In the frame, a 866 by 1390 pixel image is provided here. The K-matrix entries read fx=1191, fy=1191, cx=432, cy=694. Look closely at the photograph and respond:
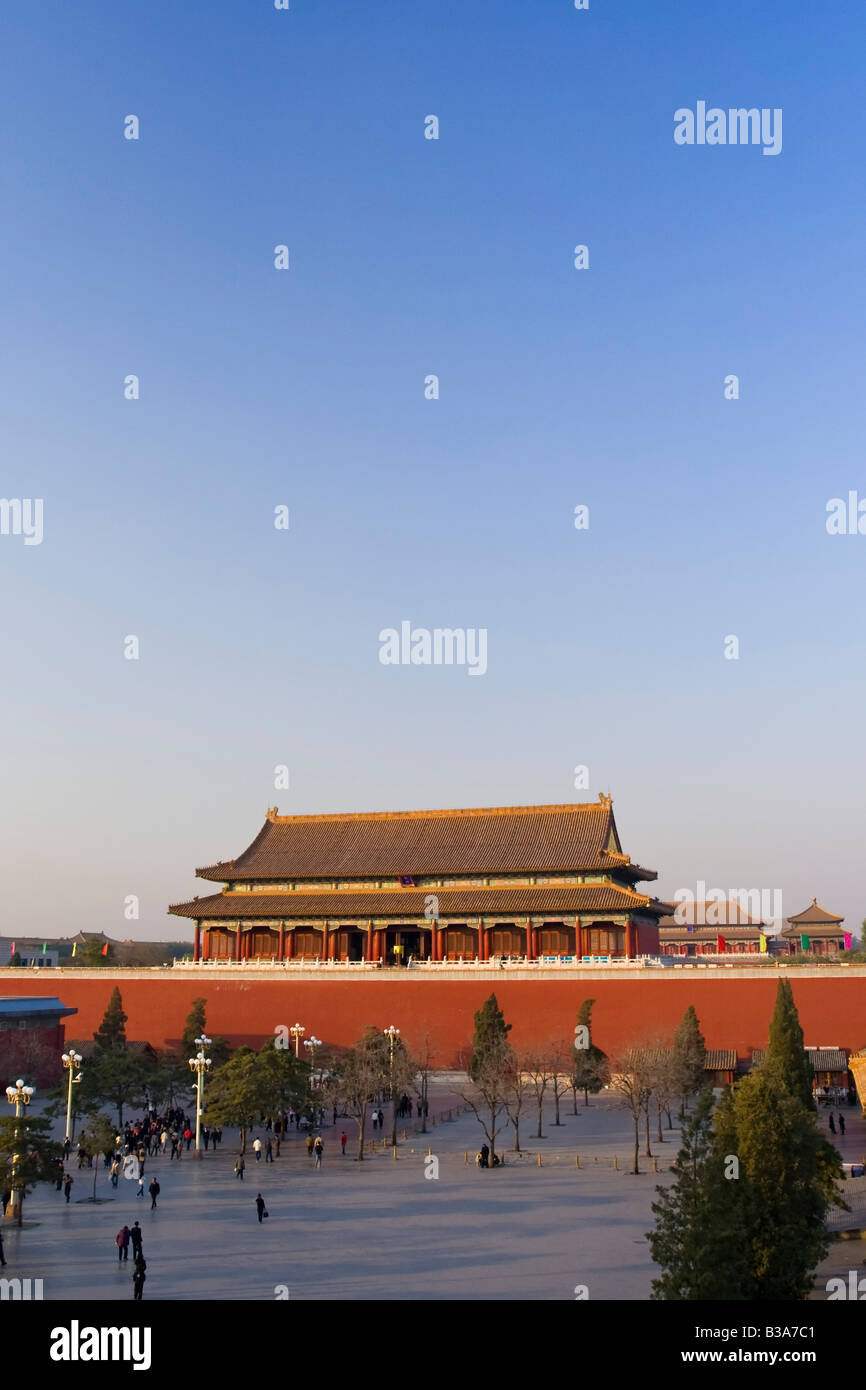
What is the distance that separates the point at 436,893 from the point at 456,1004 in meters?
6.51

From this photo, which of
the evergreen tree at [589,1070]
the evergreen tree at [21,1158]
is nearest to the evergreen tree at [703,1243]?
the evergreen tree at [21,1158]

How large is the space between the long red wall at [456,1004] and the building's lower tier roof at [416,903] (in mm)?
3837

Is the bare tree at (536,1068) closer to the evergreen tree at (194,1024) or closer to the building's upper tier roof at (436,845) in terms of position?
the building's upper tier roof at (436,845)

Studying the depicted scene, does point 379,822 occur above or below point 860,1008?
above

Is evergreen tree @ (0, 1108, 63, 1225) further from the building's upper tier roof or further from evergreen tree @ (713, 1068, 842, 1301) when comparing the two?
the building's upper tier roof

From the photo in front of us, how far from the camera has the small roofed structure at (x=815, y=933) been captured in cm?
9538

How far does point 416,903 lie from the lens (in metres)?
49.5

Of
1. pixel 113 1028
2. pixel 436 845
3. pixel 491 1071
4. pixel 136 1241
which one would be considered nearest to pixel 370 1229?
pixel 136 1241

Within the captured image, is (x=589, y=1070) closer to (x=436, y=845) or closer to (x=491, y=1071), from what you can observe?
(x=491, y=1071)

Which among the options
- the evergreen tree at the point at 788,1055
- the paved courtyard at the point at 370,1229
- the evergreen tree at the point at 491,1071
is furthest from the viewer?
the evergreen tree at the point at 491,1071
